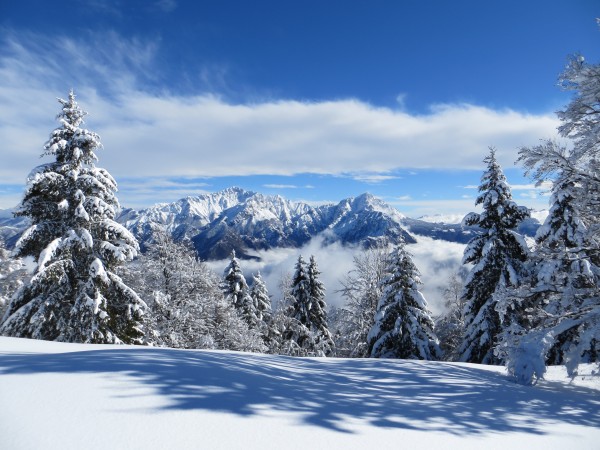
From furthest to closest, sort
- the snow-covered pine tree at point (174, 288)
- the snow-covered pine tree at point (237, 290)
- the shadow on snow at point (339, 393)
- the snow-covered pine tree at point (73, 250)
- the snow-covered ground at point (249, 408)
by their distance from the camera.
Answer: the snow-covered pine tree at point (237, 290), the snow-covered pine tree at point (174, 288), the snow-covered pine tree at point (73, 250), the shadow on snow at point (339, 393), the snow-covered ground at point (249, 408)

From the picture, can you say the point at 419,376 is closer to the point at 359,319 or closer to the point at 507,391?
the point at 507,391

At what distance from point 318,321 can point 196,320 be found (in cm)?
1376

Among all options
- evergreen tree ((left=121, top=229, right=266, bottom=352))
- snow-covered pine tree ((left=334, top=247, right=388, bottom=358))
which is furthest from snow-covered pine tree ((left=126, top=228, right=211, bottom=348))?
snow-covered pine tree ((left=334, top=247, right=388, bottom=358))

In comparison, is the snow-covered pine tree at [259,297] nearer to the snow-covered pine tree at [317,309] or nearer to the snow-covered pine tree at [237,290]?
the snow-covered pine tree at [237,290]

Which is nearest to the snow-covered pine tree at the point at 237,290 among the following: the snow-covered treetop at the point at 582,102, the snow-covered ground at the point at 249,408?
the snow-covered ground at the point at 249,408

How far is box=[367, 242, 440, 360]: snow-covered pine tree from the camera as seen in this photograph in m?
18.8

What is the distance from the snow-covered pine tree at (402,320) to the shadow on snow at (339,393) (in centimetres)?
1232

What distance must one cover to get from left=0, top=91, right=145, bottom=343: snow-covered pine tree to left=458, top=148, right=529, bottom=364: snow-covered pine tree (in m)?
15.6

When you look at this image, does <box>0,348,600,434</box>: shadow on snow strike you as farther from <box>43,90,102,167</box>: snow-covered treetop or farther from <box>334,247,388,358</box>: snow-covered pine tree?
<box>334,247,388,358</box>: snow-covered pine tree

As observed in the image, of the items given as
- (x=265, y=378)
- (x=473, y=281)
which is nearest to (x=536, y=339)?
(x=265, y=378)

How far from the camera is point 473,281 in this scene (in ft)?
56.1

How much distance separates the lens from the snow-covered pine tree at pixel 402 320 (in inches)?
738

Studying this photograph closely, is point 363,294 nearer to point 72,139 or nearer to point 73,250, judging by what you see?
point 73,250

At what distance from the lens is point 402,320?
19031mm
